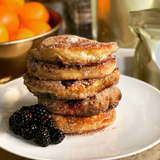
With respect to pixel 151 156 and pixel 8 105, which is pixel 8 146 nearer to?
pixel 8 105

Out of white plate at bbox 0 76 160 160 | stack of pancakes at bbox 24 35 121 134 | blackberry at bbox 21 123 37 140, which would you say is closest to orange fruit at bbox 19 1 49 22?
white plate at bbox 0 76 160 160

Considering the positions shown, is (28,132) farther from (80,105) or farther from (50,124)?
(80,105)

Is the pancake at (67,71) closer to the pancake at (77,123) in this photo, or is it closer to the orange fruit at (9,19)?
the pancake at (77,123)

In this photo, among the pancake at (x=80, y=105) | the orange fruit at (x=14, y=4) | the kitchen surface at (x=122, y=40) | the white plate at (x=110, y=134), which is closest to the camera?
the white plate at (x=110, y=134)

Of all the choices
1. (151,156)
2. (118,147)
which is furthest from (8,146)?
(151,156)

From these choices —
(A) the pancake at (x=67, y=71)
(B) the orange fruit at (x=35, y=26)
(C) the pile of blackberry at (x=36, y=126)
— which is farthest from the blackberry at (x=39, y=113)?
(B) the orange fruit at (x=35, y=26)

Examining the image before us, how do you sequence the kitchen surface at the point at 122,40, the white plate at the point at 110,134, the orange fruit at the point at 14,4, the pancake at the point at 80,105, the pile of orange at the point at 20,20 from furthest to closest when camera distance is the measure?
the orange fruit at the point at 14,4, the pile of orange at the point at 20,20, the kitchen surface at the point at 122,40, the pancake at the point at 80,105, the white plate at the point at 110,134

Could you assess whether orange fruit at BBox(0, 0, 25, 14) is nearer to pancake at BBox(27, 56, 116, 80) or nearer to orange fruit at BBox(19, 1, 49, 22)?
orange fruit at BBox(19, 1, 49, 22)
